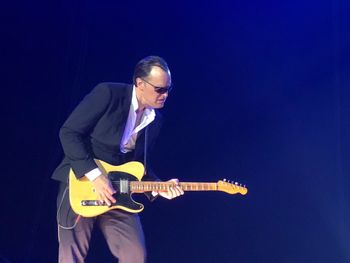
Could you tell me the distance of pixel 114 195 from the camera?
2.79m

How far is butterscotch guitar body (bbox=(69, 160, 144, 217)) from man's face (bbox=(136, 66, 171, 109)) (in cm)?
37

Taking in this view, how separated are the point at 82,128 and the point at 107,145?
0.19 meters

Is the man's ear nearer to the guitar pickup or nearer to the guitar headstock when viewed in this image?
the guitar pickup

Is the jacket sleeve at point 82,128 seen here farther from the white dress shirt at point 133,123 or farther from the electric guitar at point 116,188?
the white dress shirt at point 133,123

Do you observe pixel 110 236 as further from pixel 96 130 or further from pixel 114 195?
pixel 96 130

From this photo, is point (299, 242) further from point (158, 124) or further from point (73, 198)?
point (73, 198)

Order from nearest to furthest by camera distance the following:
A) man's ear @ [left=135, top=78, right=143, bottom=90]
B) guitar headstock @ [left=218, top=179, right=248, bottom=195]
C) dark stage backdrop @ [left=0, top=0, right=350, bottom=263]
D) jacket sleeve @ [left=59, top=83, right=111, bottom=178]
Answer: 1. jacket sleeve @ [left=59, top=83, right=111, bottom=178]
2. man's ear @ [left=135, top=78, right=143, bottom=90]
3. guitar headstock @ [left=218, top=179, right=248, bottom=195]
4. dark stage backdrop @ [left=0, top=0, right=350, bottom=263]

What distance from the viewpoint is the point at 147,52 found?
4.08 m

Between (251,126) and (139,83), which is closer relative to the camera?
(139,83)

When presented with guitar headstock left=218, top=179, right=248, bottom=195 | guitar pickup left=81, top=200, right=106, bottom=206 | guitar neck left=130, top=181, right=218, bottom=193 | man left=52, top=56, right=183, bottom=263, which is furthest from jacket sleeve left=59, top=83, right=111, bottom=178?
guitar headstock left=218, top=179, right=248, bottom=195

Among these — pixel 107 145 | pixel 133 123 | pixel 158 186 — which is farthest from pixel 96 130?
pixel 158 186

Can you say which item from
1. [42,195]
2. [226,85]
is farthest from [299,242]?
[42,195]

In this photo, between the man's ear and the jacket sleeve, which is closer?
the jacket sleeve

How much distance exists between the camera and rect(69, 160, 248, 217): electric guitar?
2.74m
